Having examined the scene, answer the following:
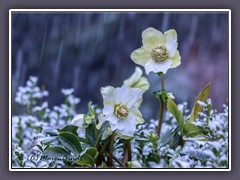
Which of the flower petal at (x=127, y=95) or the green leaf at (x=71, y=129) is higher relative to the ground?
the flower petal at (x=127, y=95)

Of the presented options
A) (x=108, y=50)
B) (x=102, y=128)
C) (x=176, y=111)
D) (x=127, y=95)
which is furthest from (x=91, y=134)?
(x=108, y=50)

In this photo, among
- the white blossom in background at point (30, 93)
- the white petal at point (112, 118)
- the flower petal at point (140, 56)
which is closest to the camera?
the white petal at point (112, 118)

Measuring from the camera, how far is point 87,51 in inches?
82.3

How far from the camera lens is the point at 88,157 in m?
1.70

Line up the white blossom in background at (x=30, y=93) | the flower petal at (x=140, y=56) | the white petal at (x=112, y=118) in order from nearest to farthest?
the white petal at (x=112, y=118), the flower petal at (x=140, y=56), the white blossom in background at (x=30, y=93)

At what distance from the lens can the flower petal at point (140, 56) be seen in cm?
177

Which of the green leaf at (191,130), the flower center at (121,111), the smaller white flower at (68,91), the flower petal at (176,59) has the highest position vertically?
the flower petal at (176,59)

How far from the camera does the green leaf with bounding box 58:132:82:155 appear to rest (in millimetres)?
1700

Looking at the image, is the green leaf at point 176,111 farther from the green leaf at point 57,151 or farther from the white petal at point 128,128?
the green leaf at point 57,151

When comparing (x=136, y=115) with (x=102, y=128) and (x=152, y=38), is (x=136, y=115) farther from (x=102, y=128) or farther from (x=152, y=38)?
(x=152, y=38)

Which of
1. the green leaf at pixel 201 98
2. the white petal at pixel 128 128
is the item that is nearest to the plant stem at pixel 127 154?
the white petal at pixel 128 128

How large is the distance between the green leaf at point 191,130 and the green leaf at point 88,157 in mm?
270
